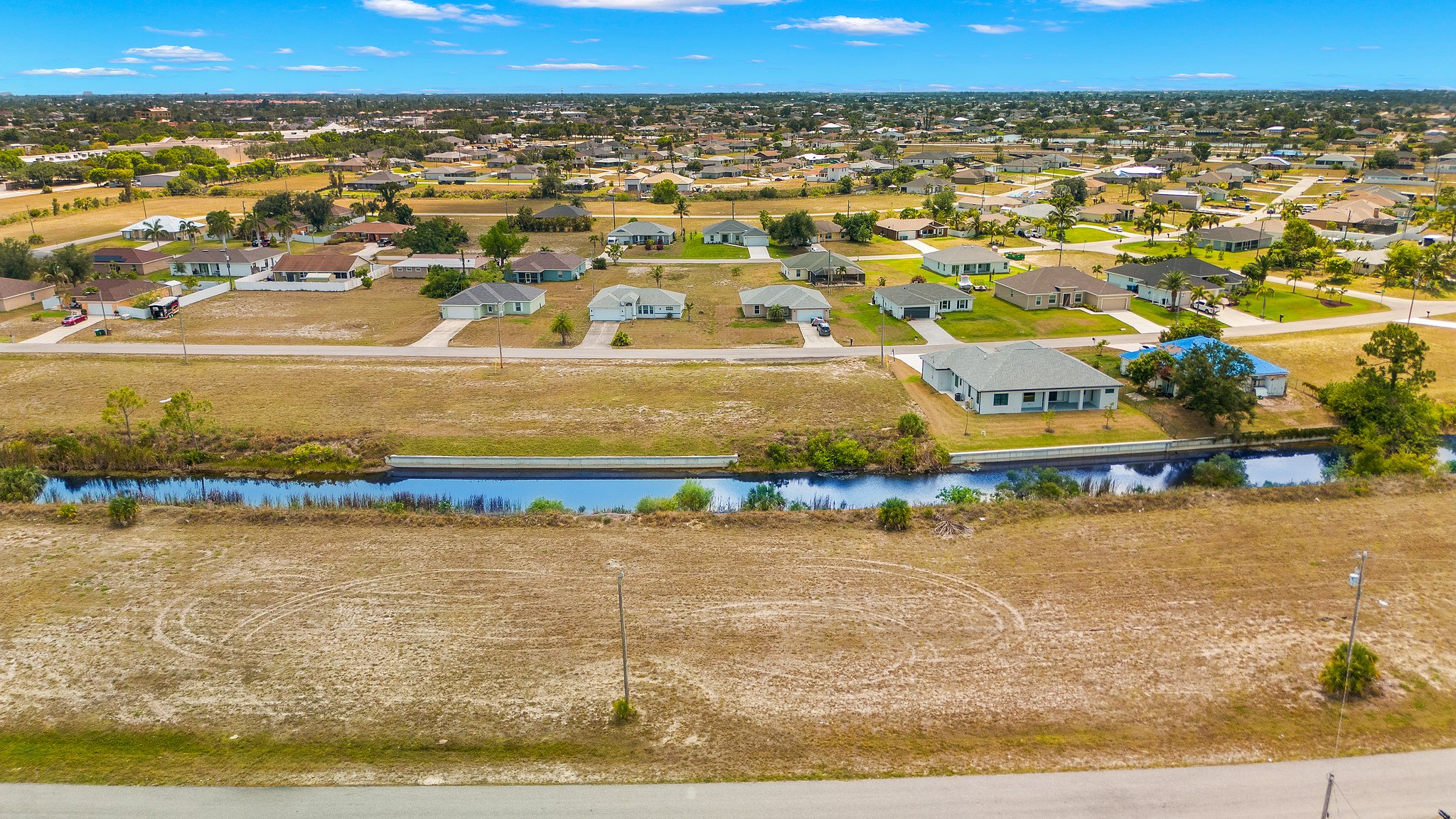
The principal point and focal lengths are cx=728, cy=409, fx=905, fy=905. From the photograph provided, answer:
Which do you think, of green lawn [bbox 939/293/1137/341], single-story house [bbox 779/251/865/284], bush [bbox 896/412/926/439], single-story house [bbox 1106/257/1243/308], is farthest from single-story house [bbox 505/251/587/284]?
single-story house [bbox 1106/257/1243/308]

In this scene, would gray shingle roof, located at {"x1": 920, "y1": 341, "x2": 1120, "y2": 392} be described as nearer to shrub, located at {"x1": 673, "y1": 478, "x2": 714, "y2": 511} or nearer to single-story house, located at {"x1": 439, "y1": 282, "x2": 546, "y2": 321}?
shrub, located at {"x1": 673, "y1": 478, "x2": 714, "y2": 511}

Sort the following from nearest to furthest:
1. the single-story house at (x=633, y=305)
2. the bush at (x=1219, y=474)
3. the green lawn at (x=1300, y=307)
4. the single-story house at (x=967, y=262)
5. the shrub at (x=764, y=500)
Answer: the shrub at (x=764, y=500) → the bush at (x=1219, y=474) → the green lawn at (x=1300, y=307) → the single-story house at (x=633, y=305) → the single-story house at (x=967, y=262)

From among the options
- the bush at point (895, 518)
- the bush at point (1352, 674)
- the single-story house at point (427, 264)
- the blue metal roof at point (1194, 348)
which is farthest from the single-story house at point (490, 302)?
the bush at point (1352, 674)

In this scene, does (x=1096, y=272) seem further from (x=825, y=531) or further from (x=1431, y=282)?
(x=825, y=531)

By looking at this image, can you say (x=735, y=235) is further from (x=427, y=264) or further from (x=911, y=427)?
(x=911, y=427)

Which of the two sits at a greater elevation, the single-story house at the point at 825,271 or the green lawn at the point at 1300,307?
the single-story house at the point at 825,271

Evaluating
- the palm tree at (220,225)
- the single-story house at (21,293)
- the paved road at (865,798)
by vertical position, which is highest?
the palm tree at (220,225)

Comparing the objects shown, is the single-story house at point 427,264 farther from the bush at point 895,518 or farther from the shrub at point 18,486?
the bush at point 895,518
